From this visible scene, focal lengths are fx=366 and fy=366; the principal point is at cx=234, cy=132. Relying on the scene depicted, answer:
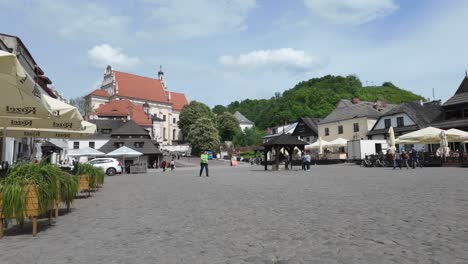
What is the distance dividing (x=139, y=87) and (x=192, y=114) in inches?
726

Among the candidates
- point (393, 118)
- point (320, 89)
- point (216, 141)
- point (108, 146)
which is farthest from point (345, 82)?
point (108, 146)

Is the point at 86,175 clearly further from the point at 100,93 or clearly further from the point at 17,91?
the point at 100,93

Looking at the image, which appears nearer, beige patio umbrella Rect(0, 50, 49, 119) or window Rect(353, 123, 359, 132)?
beige patio umbrella Rect(0, 50, 49, 119)

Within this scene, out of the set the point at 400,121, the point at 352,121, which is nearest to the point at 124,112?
the point at 352,121

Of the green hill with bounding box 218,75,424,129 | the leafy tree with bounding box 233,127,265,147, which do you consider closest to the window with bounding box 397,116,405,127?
the green hill with bounding box 218,75,424,129

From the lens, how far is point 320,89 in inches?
3875

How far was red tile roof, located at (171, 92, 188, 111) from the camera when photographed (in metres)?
118

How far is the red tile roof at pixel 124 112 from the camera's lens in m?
84.0

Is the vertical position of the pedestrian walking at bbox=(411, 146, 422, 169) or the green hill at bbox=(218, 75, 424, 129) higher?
the green hill at bbox=(218, 75, 424, 129)

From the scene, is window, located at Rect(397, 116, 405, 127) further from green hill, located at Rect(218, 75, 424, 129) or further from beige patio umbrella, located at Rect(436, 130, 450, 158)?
green hill, located at Rect(218, 75, 424, 129)

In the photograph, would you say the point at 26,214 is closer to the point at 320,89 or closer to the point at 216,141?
the point at 216,141

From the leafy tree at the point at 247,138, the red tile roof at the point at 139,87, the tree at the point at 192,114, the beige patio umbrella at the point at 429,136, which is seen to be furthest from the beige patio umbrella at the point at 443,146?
the red tile roof at the point at 139,87

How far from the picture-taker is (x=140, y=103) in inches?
4053

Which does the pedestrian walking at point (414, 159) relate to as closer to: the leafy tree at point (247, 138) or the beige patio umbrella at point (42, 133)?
the beige patio umbrella at point (42, 133)
